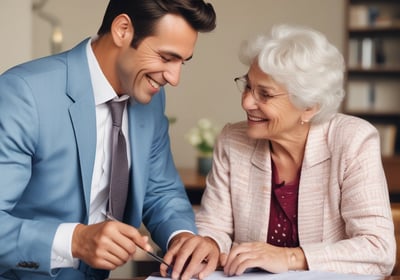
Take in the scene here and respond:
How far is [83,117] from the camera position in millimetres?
1653

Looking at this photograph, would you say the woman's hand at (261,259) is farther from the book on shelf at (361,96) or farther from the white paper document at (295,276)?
the book on shelf at (361,96)

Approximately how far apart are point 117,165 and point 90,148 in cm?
12

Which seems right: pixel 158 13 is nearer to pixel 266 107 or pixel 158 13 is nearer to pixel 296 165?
pixel 266 107

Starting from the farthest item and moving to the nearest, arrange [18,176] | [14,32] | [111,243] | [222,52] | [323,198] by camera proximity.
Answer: [222,52]
[14,32]
[323,198]
[18,176]
[111,243]

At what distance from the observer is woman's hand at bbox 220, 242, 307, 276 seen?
1.54m

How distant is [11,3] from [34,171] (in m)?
2.68

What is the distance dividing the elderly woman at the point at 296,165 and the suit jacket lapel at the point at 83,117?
445mm

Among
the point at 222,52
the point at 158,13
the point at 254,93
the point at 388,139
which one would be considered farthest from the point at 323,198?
the point at 388,139

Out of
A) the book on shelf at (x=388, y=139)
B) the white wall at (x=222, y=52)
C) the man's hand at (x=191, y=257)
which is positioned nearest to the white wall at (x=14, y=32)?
the white wall at (x=222, y=52)

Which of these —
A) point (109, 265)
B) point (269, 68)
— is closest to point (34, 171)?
point (109, 265)

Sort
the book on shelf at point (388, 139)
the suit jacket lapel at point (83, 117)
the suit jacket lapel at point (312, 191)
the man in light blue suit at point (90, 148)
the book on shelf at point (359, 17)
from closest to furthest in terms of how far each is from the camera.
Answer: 1. the man in light blue suit at point (90, 148)
2. the suit jacket lapel at point (83, 117)
3. the suit jacket lapel at point (312, 191)
4. the book on shelf at point (359, 17)
5. the book on shelf at point (388, 139)

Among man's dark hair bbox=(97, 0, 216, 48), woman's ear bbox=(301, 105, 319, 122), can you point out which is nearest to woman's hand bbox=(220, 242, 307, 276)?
woman's ear bbox=(301, 105, 319, 122)

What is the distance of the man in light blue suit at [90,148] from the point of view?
57.4 inches

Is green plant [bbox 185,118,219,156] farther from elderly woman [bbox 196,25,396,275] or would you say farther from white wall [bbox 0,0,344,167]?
elderly woman [bbox 196,25,396,275]
